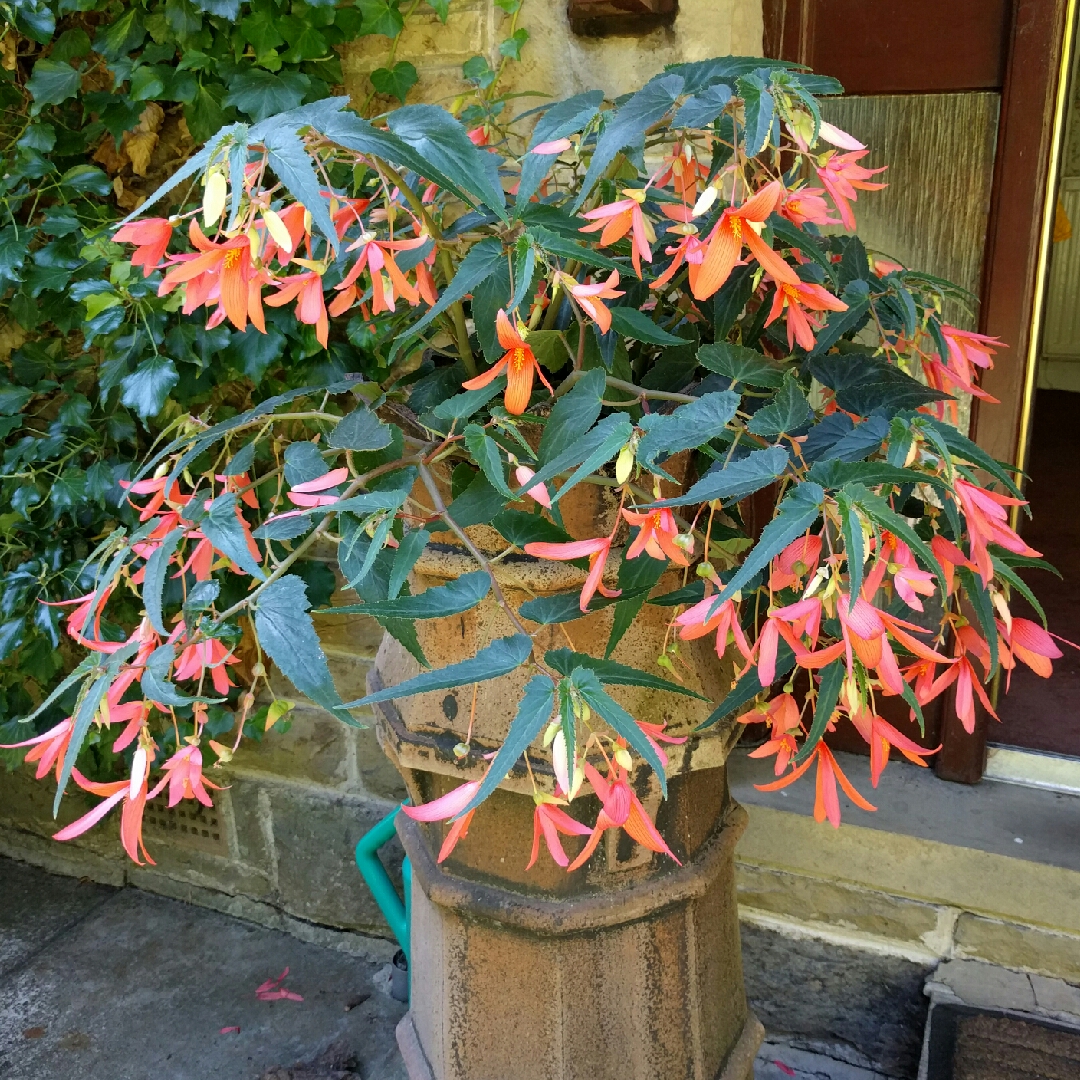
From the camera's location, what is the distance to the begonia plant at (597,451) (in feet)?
1.94

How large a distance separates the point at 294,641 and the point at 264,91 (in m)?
1.03

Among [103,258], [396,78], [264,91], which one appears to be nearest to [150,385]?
[103,258]

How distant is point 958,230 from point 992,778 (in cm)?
85

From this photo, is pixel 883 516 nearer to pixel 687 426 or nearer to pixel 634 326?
pixel 687 426

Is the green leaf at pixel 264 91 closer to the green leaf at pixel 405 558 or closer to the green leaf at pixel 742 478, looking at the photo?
the green leaf at pixel 405 558

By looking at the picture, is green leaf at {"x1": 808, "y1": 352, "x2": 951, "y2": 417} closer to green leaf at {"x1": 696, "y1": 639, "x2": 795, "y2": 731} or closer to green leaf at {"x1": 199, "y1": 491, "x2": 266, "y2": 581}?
green leaf at {"x1": 696, "y1": 639, "x2": 795, "y2": 731}

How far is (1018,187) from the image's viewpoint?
137cm

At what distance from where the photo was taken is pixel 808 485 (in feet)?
1.81

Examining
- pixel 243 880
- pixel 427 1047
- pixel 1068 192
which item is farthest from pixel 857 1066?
pixel 1068 192

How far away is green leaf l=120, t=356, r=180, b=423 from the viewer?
1.34 m

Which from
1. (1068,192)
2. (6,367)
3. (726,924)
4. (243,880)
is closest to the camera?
(726,924)

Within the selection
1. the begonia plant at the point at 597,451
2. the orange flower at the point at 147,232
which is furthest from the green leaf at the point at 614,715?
the orange flower at the point at 147,232

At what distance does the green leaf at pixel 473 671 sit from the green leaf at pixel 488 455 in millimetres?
103

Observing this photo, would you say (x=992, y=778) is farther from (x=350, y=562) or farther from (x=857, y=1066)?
(x=350, y=562)
